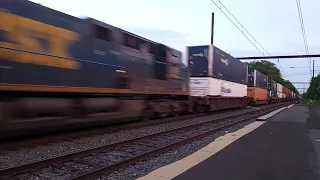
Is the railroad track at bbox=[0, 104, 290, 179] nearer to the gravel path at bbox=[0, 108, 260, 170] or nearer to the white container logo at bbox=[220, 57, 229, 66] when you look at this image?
the gravel path at bbox=[0, 108, 260, 170]

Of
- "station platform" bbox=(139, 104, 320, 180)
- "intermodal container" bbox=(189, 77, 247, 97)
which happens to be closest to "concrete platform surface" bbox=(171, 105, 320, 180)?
"station platform" bbox=(139, 104, 320, 180)

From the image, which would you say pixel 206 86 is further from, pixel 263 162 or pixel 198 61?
pixel 263 162

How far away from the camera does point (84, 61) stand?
9.86 metres

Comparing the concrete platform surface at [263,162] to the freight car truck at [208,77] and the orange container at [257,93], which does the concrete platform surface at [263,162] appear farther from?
the orange container at [257,93]

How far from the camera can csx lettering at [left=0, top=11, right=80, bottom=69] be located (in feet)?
24.4

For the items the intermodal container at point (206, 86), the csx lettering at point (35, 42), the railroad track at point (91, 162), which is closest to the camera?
the railroad track at point (91, 162)

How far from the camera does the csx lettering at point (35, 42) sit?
745 centimetres

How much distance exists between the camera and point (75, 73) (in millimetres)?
9461

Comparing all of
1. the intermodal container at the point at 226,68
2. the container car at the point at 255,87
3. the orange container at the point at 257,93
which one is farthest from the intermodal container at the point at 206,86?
the container car at the point at 255,87

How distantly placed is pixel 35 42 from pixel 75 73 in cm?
163

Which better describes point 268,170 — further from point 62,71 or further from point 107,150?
point 62,71

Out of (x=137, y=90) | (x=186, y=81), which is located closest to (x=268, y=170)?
(x=137, y=90)

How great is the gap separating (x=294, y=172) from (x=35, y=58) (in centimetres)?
630

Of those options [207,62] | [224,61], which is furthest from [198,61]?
[224,61]
